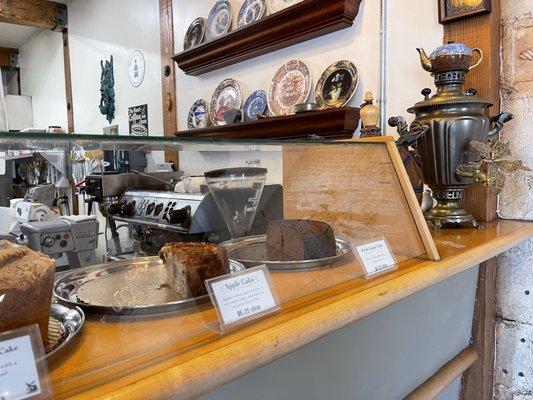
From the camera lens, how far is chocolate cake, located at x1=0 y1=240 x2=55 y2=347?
44 centimetres

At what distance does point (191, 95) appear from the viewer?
2.75 meters

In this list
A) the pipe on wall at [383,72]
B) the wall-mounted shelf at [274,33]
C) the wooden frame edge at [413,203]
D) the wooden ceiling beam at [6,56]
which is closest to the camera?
the wooden frame edge at [413,203]

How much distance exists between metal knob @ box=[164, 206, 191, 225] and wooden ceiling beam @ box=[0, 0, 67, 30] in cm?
396

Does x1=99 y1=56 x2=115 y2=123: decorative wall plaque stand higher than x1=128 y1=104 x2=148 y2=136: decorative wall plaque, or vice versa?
x1=99 y1=56 x2=115 y2=123: decorative wall plaque

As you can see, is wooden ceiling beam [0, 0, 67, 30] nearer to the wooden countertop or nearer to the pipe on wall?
the pipe on wall

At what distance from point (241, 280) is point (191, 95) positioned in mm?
2366

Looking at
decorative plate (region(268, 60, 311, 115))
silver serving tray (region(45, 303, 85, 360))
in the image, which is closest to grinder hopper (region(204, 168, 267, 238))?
silver serving tray (region(45, 303, 85, 360))

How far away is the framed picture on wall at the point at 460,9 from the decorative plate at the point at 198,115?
1.52 m

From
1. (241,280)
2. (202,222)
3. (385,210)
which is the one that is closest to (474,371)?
(385,210)

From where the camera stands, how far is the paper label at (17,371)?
0.36m

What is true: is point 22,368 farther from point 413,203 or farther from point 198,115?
point 198,115

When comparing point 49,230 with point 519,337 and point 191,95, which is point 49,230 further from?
point 191,95

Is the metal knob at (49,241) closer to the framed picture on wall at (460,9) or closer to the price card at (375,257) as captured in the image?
the price card at (375,257)

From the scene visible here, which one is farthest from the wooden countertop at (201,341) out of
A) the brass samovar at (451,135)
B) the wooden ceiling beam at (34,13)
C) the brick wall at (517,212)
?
the wooden ceiling beam at (34,13)
